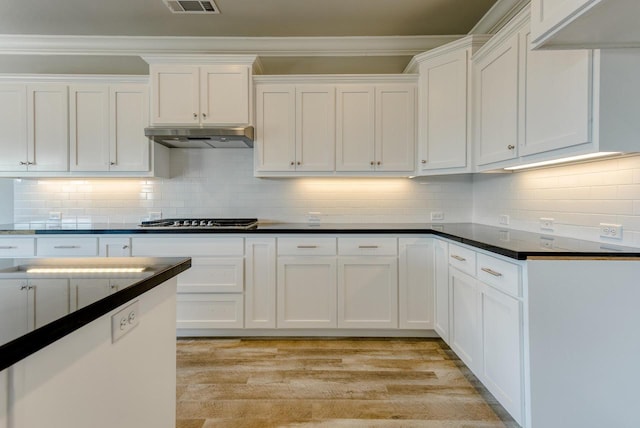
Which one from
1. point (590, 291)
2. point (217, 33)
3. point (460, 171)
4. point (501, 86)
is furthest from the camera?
point (217, 33)

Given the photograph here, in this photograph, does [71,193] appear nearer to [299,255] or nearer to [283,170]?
[283,170]

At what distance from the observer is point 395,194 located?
3.27m

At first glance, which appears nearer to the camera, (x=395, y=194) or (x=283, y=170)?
(x=283, y=170)

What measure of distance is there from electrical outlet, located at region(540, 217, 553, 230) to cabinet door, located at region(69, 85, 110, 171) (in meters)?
3.49

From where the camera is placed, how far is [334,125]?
9.66 ft

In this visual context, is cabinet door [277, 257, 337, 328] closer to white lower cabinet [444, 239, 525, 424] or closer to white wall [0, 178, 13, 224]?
white lower cabinet [444, 239, 525, 424]

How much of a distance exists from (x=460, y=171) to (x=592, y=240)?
102cm

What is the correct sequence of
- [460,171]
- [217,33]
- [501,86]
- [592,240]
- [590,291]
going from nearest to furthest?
[590,291], [592,240], [501,86], [460,171], [217,33]

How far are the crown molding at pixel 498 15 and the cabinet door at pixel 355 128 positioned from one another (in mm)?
1082

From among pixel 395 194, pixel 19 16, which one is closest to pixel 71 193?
pixel 19 16

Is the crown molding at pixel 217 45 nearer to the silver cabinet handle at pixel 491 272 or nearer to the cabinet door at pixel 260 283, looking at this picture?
the cabinet door at pixel 260 283

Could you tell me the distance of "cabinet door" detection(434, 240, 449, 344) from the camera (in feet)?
8.00

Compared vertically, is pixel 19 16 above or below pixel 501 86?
above

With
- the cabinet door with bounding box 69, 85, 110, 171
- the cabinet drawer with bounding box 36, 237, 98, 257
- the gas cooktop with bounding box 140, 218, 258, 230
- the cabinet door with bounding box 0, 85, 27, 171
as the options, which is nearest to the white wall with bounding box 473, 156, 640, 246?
the gas cooktop with bounding box 140, 218, 258, 230
